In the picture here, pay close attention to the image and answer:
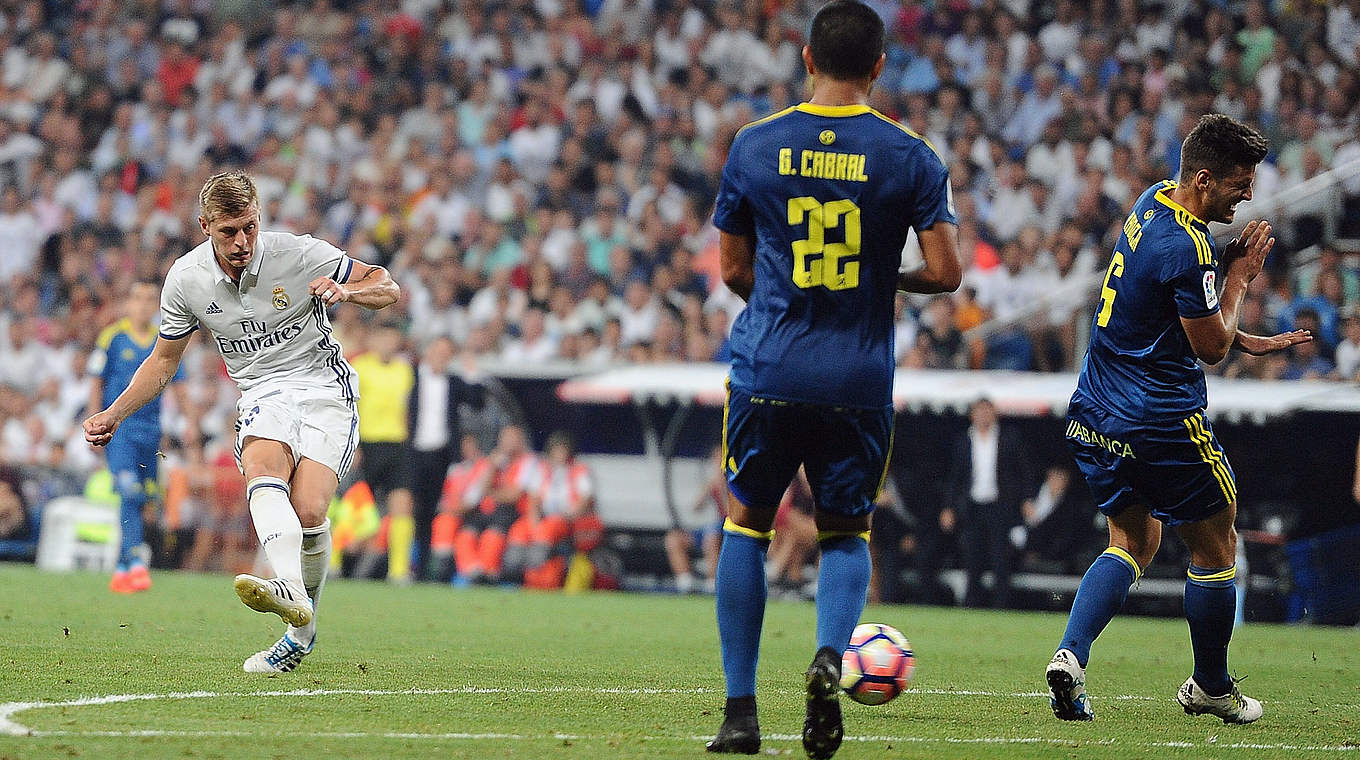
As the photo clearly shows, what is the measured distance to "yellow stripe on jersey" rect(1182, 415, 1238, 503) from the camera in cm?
621

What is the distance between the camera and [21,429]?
17969 millimetres

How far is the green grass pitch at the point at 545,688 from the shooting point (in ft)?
16.9

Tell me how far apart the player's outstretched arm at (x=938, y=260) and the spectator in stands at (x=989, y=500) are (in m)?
9.37

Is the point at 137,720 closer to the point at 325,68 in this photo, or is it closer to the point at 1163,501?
the point at 1163,501

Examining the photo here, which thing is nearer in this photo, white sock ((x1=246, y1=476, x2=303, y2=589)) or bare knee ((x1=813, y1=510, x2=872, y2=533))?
bare knee ((x1=813, y1=510, x2=872, y2=533))

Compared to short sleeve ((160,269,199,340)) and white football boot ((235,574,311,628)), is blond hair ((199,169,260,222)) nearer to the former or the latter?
short sleeve ((160,269,199,340))

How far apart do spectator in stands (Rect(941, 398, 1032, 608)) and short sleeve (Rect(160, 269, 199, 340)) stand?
345 inches

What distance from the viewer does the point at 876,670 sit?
5.66 metres

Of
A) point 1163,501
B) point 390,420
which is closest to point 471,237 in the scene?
point 390,420

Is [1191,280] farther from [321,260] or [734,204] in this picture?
[321,260]

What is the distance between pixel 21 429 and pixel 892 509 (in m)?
10.1

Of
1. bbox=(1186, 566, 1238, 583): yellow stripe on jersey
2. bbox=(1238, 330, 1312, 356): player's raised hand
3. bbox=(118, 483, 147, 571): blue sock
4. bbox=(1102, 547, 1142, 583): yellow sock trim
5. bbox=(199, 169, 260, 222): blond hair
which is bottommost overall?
bbox=(118, 483, 147, 571): blue sock

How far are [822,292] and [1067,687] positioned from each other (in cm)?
214

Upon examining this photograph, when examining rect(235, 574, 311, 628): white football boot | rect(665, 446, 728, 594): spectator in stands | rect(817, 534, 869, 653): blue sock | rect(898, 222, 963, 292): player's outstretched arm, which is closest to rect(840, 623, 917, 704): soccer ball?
rect(817, 534, 869, 653): blue sock
